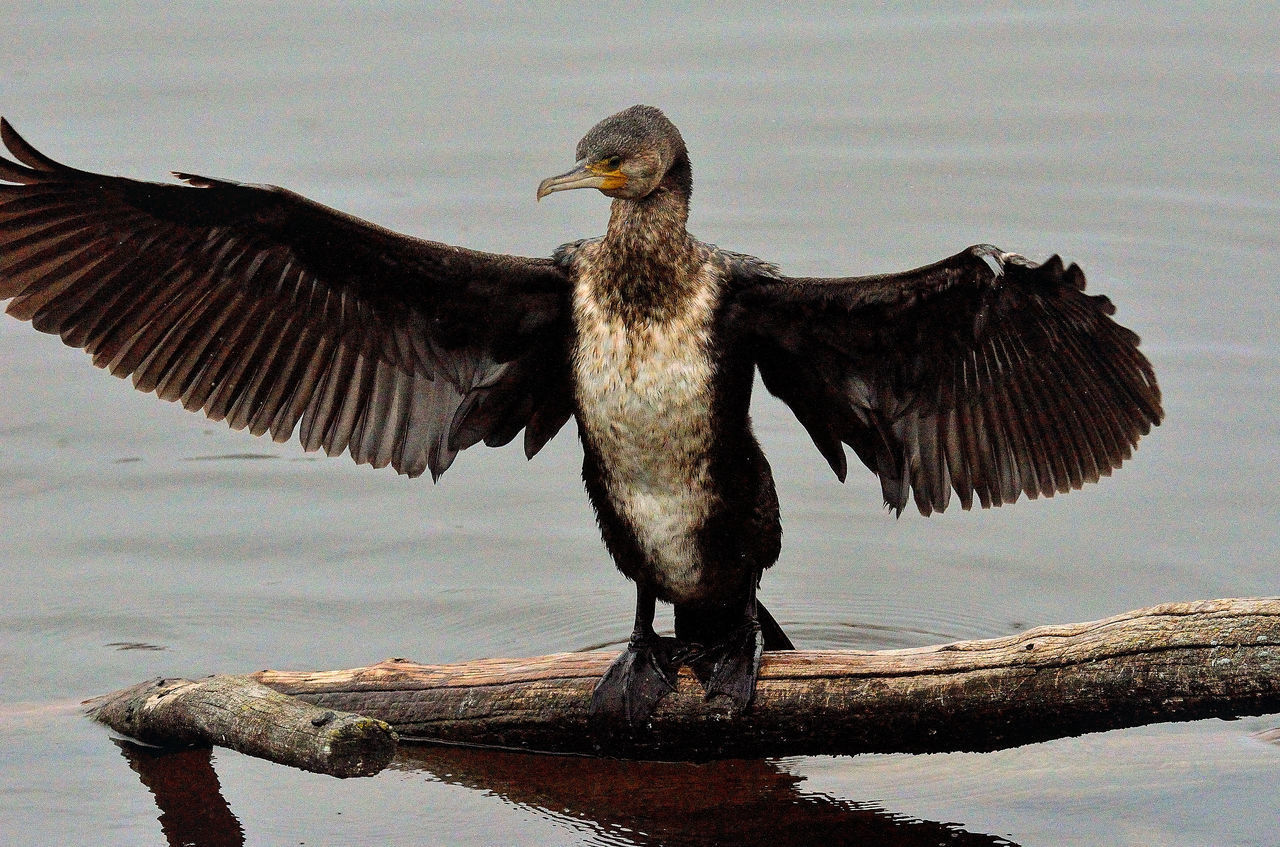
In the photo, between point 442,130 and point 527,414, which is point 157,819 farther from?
point 442,130

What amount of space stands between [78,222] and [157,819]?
1578 mm

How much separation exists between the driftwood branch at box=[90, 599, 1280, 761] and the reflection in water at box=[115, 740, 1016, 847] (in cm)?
7

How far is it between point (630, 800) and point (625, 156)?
5.56ft

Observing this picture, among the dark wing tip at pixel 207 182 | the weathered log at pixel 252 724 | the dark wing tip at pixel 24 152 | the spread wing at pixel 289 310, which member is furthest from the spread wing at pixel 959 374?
the dark wing tip at pixel 24 152

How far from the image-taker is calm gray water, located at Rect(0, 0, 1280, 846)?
5199mm

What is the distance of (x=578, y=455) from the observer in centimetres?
783

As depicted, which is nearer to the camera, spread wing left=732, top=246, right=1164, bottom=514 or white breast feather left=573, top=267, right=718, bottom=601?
spread wing left=732, top=246, right=1164, bottom=514

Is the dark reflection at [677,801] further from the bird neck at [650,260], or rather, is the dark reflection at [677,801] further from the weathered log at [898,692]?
the bird neck at [650,260]

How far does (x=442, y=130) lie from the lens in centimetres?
1038

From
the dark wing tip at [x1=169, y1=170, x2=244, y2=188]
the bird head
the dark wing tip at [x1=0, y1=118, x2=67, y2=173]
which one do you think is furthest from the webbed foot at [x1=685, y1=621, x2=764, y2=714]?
the dark wing tip at [x1=0, y1=118, x2=67, y2=173]

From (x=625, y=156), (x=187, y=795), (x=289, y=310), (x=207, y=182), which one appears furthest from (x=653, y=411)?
(x=187, y=795)

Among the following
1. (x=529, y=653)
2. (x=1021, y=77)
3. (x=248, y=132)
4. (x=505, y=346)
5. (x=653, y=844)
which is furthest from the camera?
(x=1021, y=77)

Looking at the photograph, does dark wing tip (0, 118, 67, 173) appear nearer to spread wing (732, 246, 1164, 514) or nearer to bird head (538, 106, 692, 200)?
bird head (538, 106, 692, 200)

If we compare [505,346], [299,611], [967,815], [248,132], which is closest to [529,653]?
[299,611]
